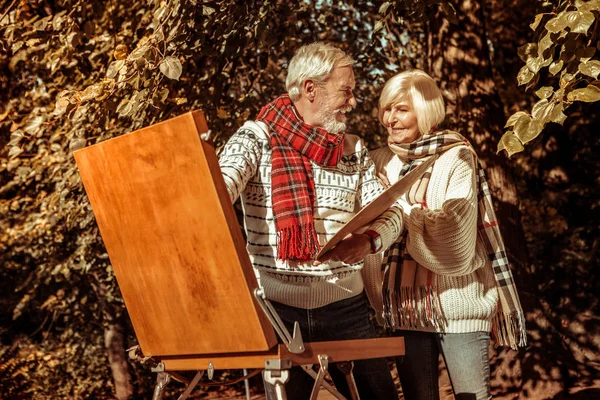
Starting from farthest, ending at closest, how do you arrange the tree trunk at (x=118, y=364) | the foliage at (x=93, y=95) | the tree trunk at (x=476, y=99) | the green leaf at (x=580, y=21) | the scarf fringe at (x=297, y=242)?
1. the tree trunk at (x=118, y=364)
2. the tree trunk at (x=476, y=99)
3. the foliage at (x=93, y=95)
4. the green leaf at (x=580, y=21)
5. the scarf fringe at (x=297, y=242)

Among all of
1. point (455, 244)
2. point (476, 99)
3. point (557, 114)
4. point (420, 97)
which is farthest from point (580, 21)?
point (476, 99)

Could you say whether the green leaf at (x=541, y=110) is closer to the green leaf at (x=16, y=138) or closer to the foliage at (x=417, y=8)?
the foliage at (x=417, y=8)

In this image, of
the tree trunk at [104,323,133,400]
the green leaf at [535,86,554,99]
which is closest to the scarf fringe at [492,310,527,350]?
the green leaf at [535,86,554,99]

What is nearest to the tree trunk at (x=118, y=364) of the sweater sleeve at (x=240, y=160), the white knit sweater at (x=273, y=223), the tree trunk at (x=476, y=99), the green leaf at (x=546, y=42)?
the tree trunk at (x=476, y=99)

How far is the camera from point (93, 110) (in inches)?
146

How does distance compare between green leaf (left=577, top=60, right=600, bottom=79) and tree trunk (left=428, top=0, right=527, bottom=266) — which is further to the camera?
tree trunk (left=428, top=0, right=527, bottom=266)

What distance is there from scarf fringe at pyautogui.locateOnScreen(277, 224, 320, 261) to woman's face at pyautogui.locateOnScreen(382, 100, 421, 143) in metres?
0.77

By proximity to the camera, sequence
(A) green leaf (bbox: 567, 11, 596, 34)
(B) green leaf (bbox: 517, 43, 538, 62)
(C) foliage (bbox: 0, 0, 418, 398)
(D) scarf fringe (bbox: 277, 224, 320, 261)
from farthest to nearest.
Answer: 1. (C) foliage (bbox: 0, 0, 418, 398)
2. (B) green leaf (bbox: 517, 43, 538, 62)
3. (A) green leaf (bbox: 567, 11, 596, 34)
4. (D) scarf fringe (bbox: 277, 224, 320, 261)

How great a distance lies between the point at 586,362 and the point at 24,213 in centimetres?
556

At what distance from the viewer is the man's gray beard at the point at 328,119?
2.57 metres

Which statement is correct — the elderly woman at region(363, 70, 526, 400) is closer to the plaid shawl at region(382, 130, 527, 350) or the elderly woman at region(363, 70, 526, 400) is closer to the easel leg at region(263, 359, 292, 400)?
the plaid shawl at region(382, 130, 527, 350)

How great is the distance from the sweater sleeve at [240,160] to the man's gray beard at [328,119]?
0.25 meters

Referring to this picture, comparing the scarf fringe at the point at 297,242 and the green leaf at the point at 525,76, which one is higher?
the green leaf at the point at 525,76

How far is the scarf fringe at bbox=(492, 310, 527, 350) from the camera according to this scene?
2.94m
